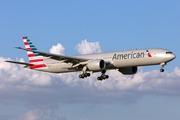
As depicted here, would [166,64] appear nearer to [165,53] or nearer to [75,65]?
[165,53]

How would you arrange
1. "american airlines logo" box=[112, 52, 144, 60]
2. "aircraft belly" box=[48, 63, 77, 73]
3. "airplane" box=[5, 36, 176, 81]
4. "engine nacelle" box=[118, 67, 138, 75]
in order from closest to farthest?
"airplane" box=[5, 36, 176, 81]
"american airlines logo" box=[112, 52, 144, 60]
"aircraft belly" box=[48, 63, 77, 73]
"engine nacelle" box=[118, 67, 138, 75]

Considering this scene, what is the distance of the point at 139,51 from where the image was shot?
6053cm

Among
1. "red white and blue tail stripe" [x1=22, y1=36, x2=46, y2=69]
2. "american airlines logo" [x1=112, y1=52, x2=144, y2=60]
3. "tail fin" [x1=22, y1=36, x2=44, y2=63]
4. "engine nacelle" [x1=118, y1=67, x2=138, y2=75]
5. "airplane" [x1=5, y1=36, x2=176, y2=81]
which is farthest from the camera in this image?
"tail fin" [x1=22, y1=36, x2=44, y2=63]

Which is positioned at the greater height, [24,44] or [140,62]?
[24,44]

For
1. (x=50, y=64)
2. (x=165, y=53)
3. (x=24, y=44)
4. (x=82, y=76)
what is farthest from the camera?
(x=24, y=44)

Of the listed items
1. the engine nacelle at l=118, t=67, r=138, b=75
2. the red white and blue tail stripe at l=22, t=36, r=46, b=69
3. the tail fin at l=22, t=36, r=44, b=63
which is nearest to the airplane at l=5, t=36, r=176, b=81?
the engine nacelle at l=118, t=67, r=138, b=75

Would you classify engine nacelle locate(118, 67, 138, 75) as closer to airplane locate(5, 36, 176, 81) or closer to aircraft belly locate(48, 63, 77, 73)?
airplane locate(5, 36, 176, 81)

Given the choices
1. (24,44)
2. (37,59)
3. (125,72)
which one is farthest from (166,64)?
(24,44)

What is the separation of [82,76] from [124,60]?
9191mm

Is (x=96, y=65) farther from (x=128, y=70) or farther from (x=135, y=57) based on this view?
(x=128, y=70)

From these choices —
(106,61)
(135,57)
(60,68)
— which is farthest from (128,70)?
(60,68)

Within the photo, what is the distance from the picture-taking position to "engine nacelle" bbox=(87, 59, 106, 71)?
6016 centimetres

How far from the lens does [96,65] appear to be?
60.2 meters

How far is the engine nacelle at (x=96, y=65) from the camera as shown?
60156 mm
